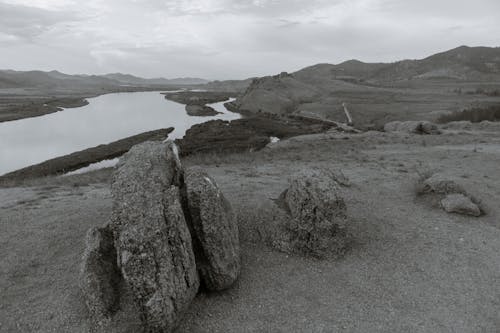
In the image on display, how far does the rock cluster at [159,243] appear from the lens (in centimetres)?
840

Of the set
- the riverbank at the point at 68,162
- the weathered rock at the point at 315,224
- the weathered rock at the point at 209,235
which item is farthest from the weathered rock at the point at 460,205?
the riverbank at the point at 68,162

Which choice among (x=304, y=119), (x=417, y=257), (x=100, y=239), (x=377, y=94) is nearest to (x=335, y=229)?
(x=417, y=257)

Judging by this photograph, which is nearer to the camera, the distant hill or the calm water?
the calm water

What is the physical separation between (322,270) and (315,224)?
5.26 ft

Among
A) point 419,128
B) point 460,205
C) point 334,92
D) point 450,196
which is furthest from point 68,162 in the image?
point 334,92

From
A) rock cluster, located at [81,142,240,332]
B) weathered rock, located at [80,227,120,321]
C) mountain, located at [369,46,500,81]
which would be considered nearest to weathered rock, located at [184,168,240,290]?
rock cluster, located at [81,142,240,332]

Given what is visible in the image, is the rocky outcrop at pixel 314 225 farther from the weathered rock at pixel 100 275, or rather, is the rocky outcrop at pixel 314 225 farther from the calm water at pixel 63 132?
the calm water at pixel 63 132

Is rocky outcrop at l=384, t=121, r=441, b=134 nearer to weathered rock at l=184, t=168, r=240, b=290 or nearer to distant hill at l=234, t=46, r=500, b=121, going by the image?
distant hill at l=234, t=46, r=500, b=121

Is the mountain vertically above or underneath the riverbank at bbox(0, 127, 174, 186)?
above

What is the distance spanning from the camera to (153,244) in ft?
28.1

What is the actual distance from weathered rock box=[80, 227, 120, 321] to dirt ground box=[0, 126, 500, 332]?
1.82 feet

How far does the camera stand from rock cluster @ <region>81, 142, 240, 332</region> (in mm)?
8398

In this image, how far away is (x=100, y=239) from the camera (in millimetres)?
10023

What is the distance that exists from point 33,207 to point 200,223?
35.6 feet
